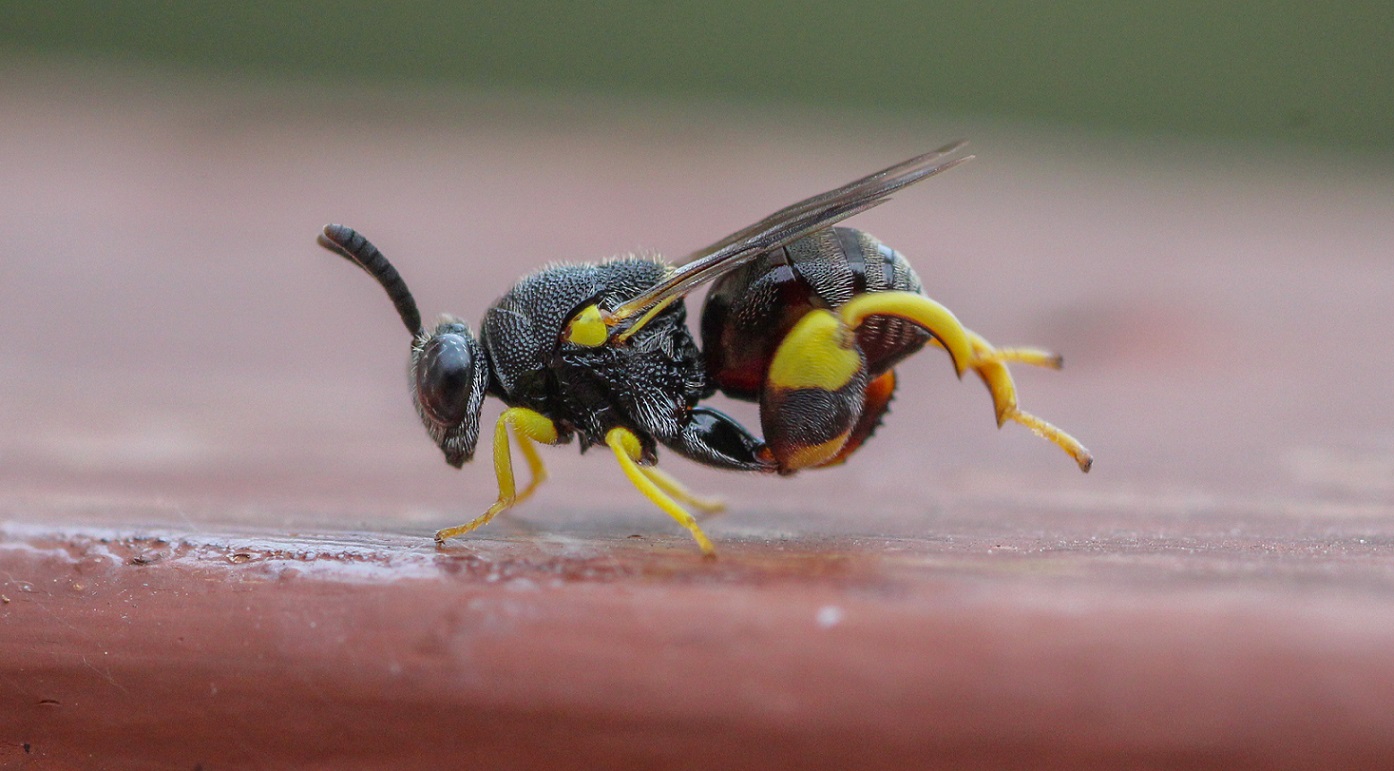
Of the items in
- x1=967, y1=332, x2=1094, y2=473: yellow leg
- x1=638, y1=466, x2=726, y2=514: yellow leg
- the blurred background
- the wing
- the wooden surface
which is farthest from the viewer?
the blurred background

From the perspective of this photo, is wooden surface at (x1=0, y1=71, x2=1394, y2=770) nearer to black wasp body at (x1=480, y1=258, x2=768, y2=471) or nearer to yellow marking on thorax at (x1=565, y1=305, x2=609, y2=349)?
black wasp body at (x1=480, y1=258, x2=768, y2=471)

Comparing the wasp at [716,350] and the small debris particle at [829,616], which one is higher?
the wasp at [716,350]

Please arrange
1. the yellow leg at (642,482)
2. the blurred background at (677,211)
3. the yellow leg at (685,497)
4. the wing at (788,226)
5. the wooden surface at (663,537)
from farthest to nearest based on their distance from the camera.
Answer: the blurred background at (677,211) < the yellow leg at (685,497) < the wing at (788,226) < the yellow leg at (642,482) < the wooden surface at (663,537)

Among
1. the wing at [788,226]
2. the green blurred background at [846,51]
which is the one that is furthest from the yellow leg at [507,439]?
the green blurred background at [846,51]

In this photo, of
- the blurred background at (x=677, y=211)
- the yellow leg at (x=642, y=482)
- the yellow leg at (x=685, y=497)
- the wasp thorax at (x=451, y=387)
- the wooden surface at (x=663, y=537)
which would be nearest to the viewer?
the wooden surface at (x=663, y=537)

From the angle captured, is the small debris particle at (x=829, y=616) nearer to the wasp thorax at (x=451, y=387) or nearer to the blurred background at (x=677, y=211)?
the blurred background at (x=677, y=211)

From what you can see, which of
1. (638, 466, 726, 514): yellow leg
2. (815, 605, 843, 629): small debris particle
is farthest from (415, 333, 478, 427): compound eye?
(815, 605, 843, 629): small debris particle

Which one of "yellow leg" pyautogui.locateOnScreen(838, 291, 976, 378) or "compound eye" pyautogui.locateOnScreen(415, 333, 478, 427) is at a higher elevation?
"yellow leg" pyautogui.locateOnScreen(838, 291, 976, 378)
